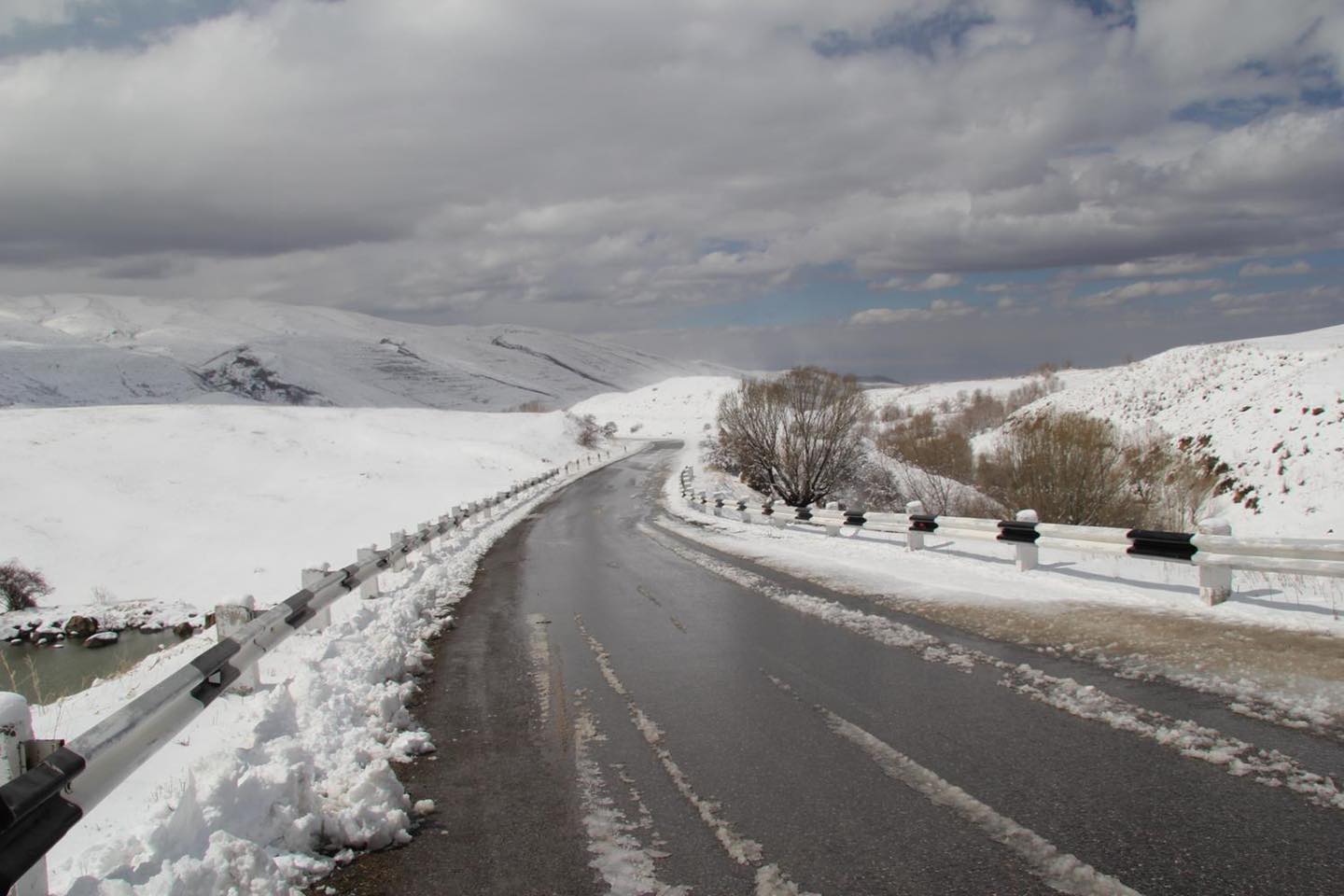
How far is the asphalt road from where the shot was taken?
12.0ft

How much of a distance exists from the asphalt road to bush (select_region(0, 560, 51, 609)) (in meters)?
26.5

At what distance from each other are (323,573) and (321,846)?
567 centimetres

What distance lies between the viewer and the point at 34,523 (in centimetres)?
3294

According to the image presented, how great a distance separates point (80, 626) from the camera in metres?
25.3

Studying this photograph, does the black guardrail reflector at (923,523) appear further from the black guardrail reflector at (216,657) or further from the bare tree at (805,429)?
the bare tree at (805,429)

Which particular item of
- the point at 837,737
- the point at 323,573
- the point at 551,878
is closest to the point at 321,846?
the point at 551,878

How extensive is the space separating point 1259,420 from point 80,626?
39786 mm

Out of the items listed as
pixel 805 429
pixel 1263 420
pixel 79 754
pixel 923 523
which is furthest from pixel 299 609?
pixel 805 429

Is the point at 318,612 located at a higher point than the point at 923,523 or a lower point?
lower

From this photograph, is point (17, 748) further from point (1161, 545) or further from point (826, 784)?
point (1161, 545)

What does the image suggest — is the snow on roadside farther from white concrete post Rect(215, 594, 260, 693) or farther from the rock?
the rock

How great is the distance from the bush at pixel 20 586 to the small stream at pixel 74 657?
3.29 m

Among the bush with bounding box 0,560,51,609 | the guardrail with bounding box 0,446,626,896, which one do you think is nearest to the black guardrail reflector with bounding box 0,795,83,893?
the guardrail with bounding box 0,446,626,896

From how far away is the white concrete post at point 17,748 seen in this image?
314 cm
